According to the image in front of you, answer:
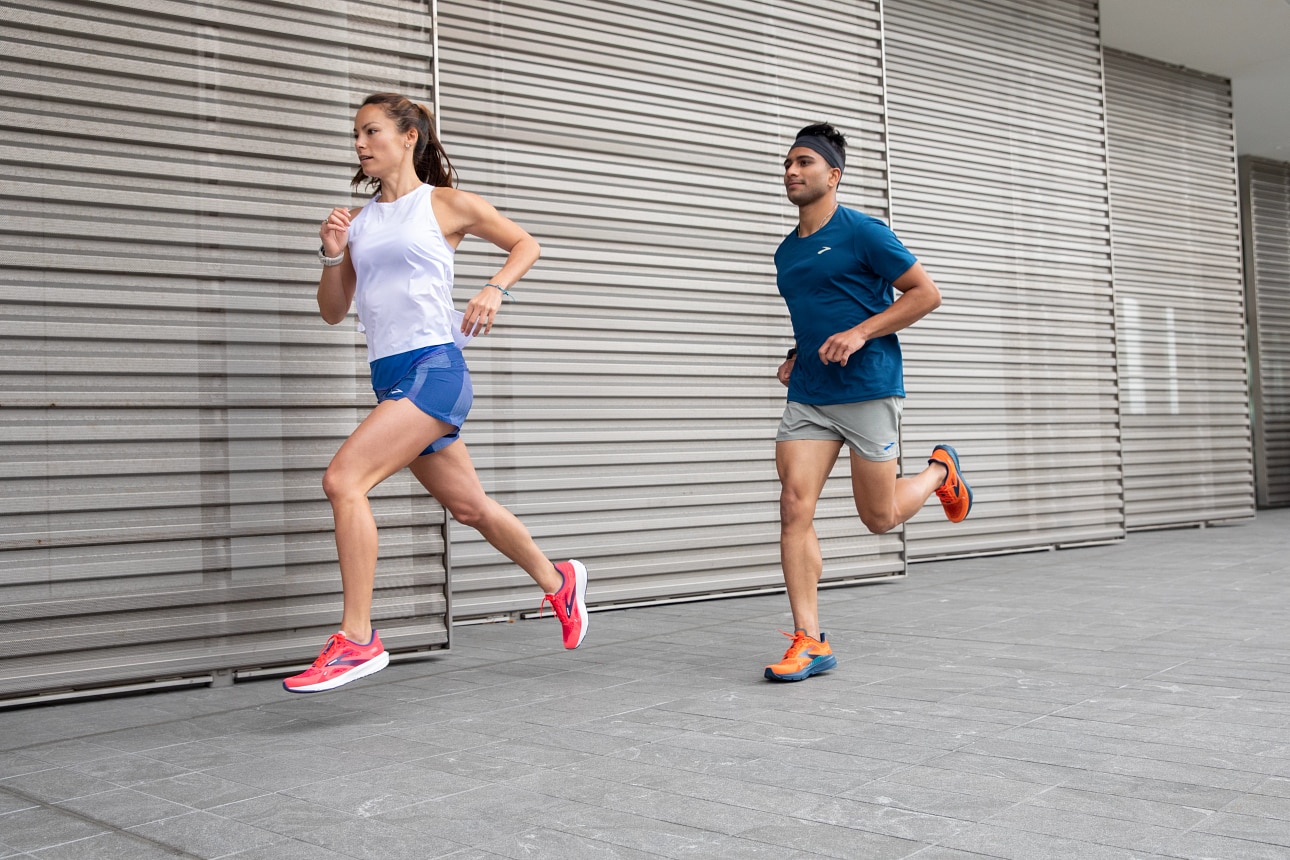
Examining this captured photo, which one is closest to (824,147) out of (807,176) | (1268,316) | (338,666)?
(807,176)

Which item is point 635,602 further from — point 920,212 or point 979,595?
point 920,212

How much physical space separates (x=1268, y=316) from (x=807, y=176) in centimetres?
1203

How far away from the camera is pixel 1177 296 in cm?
1123

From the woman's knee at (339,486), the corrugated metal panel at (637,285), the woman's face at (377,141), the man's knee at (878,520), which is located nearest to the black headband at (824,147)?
the man's knee at (878,520)

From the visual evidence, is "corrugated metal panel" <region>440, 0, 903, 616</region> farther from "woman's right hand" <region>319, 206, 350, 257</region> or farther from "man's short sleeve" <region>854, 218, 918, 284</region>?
"man's short sleeve" <region>854, 218, 918, 284</region>

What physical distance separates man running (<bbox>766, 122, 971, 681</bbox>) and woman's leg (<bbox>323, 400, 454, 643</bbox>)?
134 cm

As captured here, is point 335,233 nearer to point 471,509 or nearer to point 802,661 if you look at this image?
point 471,509

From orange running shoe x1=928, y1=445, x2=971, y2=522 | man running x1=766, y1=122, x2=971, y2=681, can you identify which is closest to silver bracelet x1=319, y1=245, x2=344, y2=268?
man running x1=766, y1=122, x2=971, y2=681

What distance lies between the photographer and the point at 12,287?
4.07m

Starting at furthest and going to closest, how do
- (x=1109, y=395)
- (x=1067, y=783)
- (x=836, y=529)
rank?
(x=1109, y=395), (x=836, y=529), (x=1067, y=783)

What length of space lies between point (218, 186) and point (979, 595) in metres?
4.28

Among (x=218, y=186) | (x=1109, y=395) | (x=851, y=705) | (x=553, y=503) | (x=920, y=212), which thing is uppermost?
(x=920, y=212)

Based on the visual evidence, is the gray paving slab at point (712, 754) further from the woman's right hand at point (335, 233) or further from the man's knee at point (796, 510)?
the woman's right hand at point (335, 233)

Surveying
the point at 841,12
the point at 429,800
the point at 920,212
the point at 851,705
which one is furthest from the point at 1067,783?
the point at 920,212
